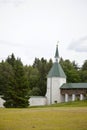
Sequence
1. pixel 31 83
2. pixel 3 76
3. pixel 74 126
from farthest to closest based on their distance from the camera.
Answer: pixel 31 83
pixel 3 76
pixel 74 126

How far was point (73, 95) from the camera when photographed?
77625 mm

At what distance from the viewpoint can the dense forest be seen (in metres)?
55.6

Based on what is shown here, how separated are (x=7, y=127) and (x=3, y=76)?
67.3 metres

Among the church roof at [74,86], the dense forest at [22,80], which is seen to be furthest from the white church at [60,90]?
the dense forest at [22,80]

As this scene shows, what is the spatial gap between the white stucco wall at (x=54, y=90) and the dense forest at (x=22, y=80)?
15.7 feet

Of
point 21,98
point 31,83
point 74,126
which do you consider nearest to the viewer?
point 74,126

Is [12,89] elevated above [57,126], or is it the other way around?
[12,89]

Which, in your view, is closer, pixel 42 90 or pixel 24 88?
pixel 24 88

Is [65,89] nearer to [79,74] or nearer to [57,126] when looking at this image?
[79,74]

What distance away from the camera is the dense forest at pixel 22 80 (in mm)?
55562

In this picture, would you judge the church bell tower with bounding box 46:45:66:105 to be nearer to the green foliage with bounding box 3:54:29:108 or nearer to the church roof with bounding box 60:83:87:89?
the church roof with bounding box 60:83:87:89

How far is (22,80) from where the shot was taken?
186ft

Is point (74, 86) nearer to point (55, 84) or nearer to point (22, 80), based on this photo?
point (55, 84)

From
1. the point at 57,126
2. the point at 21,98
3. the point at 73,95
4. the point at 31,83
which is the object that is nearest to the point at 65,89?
the point at 73,95
